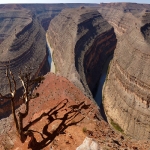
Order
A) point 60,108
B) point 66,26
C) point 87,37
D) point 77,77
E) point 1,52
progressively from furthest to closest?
point 66,26, point 87,37, point 1,52, point 77,77, point 60,108

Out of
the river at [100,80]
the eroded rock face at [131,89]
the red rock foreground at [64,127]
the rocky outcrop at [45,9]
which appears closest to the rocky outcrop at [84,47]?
the river at [100,80]

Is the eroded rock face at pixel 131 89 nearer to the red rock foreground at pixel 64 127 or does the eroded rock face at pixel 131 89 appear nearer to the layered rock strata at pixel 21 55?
the red rock foreground at pixel 64 127

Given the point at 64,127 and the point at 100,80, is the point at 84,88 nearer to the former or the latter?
the point at 64,127

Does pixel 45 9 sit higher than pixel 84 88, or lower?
lower

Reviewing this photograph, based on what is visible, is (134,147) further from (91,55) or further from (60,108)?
(91,55)

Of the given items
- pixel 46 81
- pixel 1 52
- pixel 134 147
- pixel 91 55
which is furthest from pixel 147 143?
pixel 1 52

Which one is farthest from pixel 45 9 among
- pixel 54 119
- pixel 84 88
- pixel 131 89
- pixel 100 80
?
pixel 54 119

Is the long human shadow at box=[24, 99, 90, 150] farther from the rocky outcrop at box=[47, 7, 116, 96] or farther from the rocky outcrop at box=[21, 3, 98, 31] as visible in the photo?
the rocky outcrop at box=[21, 3, 98, 31]
